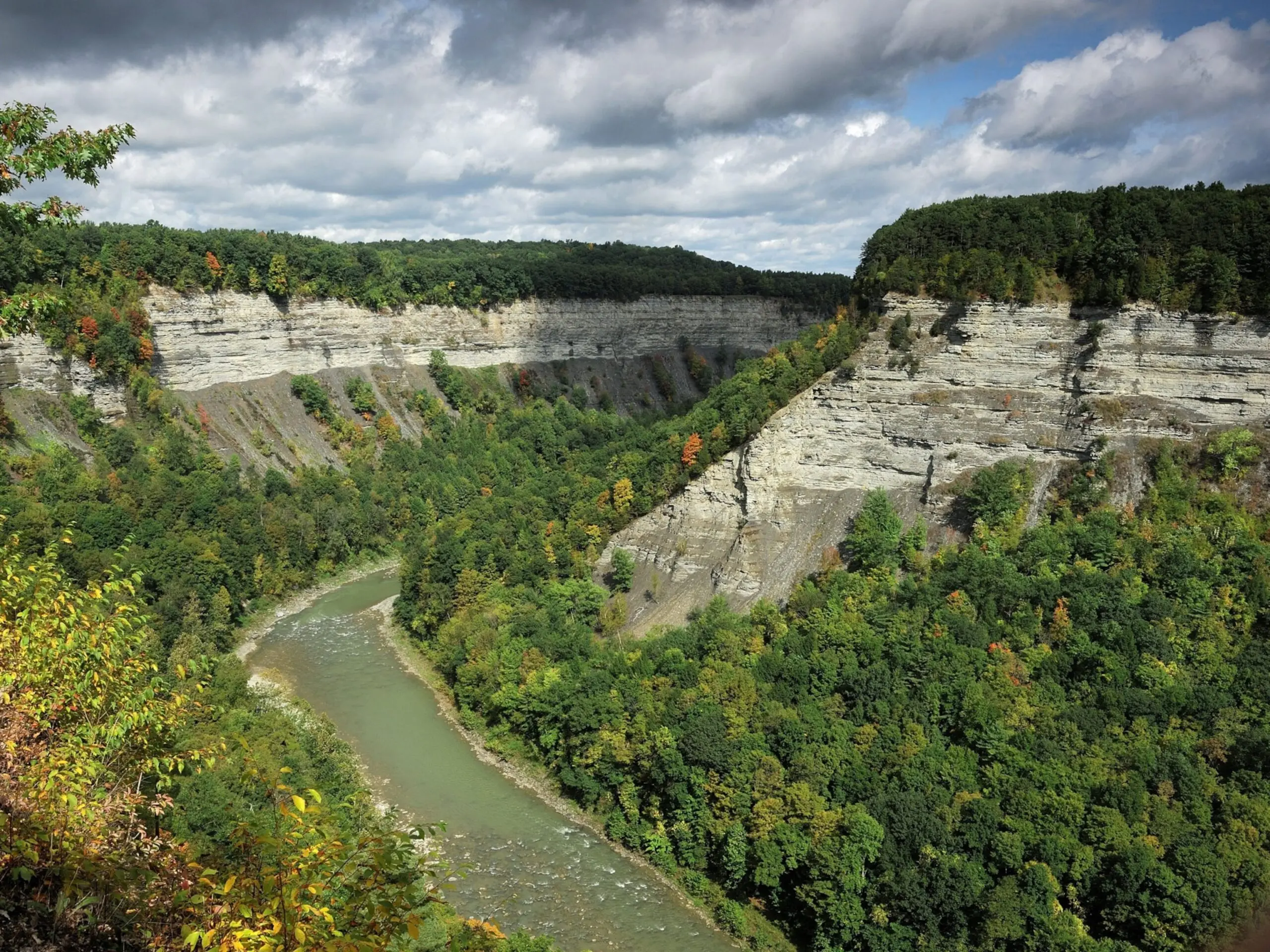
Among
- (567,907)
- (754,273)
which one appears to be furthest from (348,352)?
(567,907)

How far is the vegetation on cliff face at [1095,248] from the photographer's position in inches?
1085

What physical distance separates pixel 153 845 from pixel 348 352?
57558 mm

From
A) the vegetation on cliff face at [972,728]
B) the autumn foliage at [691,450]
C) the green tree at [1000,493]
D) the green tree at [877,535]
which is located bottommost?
the vegetation on cliff face at [972,728]

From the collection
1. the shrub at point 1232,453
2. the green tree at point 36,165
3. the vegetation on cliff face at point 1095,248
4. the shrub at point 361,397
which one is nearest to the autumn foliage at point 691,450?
the vegetation on cliff face at point 1095,248

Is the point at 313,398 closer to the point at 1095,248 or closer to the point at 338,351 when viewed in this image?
the point at 338,351

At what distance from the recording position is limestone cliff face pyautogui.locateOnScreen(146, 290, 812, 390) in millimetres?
54125

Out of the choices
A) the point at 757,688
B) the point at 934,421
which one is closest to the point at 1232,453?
the point at 934,421

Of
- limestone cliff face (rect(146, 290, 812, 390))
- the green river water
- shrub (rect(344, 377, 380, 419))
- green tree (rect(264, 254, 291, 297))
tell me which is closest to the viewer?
the green river water

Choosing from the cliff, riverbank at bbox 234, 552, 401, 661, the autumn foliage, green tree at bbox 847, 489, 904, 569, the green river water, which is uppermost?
the cliff

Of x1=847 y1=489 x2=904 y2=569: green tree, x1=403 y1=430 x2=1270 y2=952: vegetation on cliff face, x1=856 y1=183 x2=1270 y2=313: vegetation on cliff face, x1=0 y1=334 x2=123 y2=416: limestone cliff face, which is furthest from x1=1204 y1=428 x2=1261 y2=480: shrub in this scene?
x1=0 y1=334 x2=123 y2=416: limestone cliff face

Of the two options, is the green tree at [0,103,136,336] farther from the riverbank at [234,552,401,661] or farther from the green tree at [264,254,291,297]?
the green tree at [264,254,291,297]

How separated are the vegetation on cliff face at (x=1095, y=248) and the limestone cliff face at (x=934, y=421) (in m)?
0.73

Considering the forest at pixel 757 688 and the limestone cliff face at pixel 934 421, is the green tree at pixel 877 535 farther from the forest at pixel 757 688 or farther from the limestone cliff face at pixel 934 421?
the limestone cliff face at pixel 934 421

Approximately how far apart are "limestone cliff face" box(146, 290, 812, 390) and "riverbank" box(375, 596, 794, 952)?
75.5 feet
